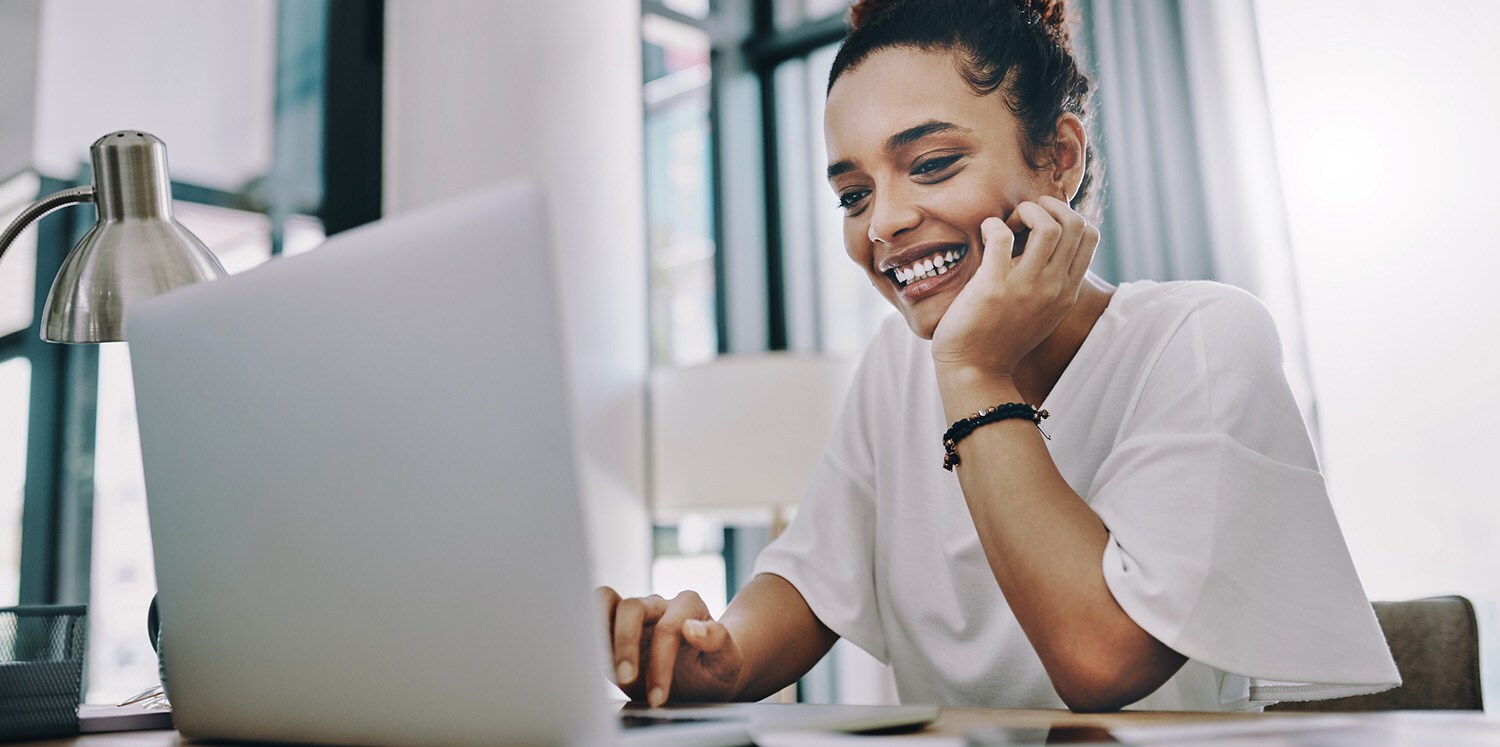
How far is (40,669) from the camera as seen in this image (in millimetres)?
784

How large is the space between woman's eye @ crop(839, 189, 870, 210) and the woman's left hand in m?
0.20

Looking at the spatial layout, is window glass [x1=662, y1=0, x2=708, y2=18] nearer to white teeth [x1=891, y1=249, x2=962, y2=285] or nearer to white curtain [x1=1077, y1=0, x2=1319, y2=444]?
white curtain [x1=1077, y1=0, x2=1319, y2=444]

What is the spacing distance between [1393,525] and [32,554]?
2931 mm

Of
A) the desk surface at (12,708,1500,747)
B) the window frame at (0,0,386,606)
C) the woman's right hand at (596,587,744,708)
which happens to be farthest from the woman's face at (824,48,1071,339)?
the window frame at (0,0,386,606)

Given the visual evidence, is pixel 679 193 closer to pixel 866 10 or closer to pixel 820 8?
pixel 820 8

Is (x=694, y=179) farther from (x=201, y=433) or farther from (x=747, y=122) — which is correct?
(x=201, y=433)

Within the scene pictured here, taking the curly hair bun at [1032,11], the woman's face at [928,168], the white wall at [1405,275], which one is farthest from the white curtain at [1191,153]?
the woman's face at [928,168]

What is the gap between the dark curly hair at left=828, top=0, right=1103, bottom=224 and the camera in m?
1.21

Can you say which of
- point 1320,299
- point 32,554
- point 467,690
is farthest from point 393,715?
point 1320,299

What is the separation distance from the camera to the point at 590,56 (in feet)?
10.6

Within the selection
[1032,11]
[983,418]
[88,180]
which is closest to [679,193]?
[88,180]

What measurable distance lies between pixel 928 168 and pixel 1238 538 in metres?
0.53

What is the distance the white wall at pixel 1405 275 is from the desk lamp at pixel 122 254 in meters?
2.38

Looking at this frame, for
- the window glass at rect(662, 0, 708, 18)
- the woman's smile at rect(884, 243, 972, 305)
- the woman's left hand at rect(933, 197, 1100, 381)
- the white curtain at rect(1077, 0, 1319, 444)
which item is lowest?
the woman's left hand at rect(933, 197, 1100, 381)
